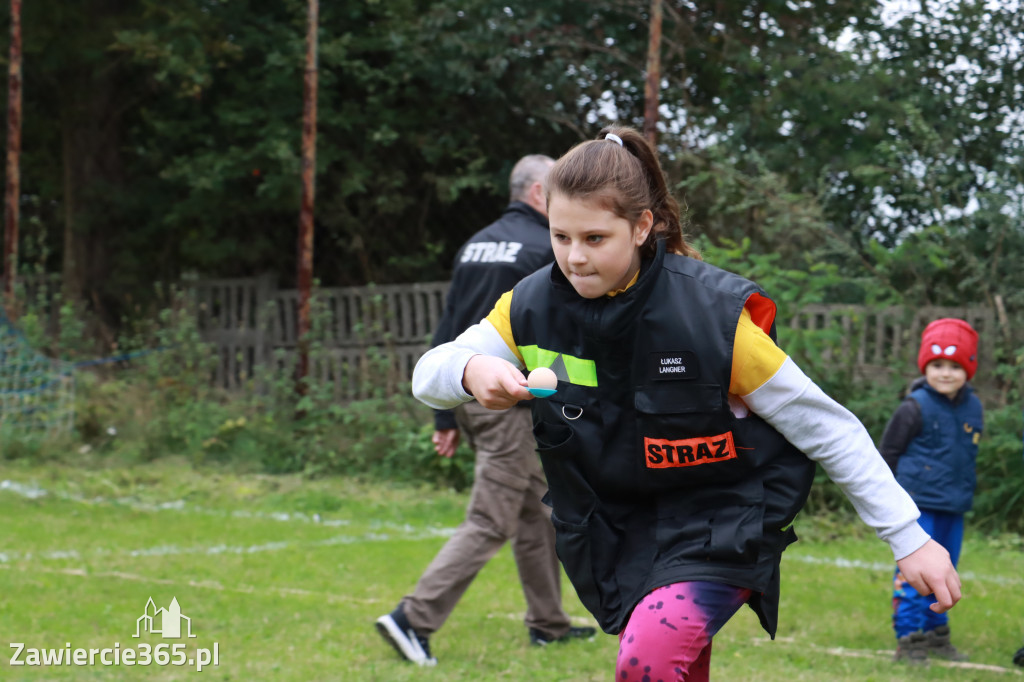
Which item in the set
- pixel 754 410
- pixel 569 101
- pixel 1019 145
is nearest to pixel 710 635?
pixel 754 410

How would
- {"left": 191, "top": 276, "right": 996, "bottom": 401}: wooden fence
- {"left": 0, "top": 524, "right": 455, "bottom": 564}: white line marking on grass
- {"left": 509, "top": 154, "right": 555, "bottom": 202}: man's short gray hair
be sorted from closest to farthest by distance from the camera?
{"left": 509, "top": 154, "right": 555, "bottom": 202}: man's short gray hair, {"left": 0, "top": 524, "right": 455, "bottom": 564}: white line marking on grass, {"left": 191, "top": 276, "right": 996, "bottom": 401}: wooden fence

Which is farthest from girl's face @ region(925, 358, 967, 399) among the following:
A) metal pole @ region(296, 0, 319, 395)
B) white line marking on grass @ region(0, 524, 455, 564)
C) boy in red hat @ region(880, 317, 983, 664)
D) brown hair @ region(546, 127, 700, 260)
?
metal pole @ region(296, 0, 319, 395)

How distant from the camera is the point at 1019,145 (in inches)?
441

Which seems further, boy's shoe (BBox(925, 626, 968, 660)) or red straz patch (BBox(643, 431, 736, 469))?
boy's shoe (BBox(925, 626, 968, 660))

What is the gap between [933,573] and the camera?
2.62 metres

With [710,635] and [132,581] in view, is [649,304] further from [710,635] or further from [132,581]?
[132,581]

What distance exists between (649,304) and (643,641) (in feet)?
2.67

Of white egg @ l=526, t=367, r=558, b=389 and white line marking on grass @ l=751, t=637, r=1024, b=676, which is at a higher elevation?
white egg @ l=526, t=367, r=558, b=389

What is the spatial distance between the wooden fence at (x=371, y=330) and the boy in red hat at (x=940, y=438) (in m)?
3.83

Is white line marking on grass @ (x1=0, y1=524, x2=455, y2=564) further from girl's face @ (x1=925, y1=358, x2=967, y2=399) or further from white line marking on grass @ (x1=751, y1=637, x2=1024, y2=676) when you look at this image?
girl's face @ (x1=925, y1=358, x2=967, y2=399)

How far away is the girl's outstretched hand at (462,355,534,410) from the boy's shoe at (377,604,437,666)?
8.36ft

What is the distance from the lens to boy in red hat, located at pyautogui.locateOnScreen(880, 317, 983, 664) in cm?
545

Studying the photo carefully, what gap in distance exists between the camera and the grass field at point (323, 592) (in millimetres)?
5016

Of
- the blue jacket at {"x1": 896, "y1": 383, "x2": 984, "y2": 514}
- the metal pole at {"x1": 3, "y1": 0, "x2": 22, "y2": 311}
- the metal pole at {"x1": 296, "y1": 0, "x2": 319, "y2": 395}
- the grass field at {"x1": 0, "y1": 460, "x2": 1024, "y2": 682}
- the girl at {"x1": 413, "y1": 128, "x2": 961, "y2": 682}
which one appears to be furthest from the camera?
the metal pole at {"x1": 3, "y1": 0, "x2": 22, "y2": 311}
